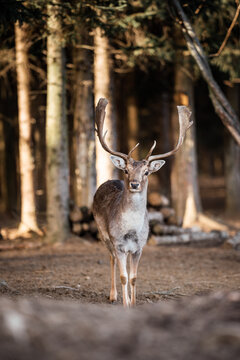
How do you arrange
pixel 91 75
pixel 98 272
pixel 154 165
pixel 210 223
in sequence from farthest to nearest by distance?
pixel 210 223
pixel 91 75
pixel 98 272
pixel 154 165

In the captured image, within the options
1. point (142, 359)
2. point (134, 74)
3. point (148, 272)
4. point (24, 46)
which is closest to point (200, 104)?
point (134, 74)

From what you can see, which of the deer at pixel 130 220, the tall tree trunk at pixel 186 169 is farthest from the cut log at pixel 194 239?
the deer at pixel 130 220

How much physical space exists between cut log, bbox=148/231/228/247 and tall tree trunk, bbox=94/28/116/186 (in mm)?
2144

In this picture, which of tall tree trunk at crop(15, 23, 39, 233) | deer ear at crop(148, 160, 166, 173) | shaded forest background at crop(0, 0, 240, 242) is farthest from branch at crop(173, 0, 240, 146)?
tall tree trunk at crop(15, 23, 39, 233)

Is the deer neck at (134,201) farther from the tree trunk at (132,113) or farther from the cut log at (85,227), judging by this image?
the tree trunk at (132,113)

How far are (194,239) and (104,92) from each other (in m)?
4.78

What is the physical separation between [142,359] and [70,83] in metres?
15.0

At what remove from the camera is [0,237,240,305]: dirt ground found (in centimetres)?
786

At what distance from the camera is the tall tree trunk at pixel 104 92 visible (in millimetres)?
13422

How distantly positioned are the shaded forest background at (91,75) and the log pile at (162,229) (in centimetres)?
43

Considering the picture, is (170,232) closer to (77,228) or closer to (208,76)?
(77,228)

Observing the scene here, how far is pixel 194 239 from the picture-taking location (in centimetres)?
1402

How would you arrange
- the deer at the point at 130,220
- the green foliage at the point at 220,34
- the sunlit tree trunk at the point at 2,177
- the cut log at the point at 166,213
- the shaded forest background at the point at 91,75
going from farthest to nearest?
the sunlit tree trunk at the point at 2,177
the cut log at the point at 166,213
the green foliage at the point at 220,34
the shaded forest background at the point at 91,75
the deer at the point at 130,220

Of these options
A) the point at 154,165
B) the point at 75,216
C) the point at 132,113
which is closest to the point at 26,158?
the point at 75,216
